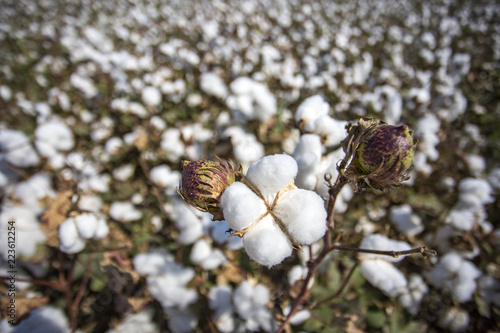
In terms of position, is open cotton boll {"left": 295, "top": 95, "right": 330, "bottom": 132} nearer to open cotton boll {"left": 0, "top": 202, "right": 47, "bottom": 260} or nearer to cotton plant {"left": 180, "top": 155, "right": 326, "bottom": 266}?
cotton plant {"left": 180, "top": 155, "right": 326, "bottom": 266}

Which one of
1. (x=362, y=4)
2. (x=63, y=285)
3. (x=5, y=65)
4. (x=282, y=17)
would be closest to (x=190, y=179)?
(x=63, y=285)

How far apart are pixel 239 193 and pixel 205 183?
8 centimetres

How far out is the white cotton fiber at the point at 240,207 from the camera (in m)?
0.43

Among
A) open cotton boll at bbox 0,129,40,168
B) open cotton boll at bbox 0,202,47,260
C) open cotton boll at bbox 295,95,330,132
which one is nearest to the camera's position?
open cotton boll at bbox 295,95,330,132

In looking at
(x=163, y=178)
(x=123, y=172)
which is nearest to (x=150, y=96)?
(x=123, y=172)

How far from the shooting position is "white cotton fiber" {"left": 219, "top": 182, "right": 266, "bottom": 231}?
429mm

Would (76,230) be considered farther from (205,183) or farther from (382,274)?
(382,274)

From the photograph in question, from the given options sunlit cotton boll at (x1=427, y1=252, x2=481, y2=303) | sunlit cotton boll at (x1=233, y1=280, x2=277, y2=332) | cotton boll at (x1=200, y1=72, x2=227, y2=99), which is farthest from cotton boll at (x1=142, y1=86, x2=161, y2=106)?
sunlit cotton boll at (x1=427, y1=252, x2=481, y2=303)

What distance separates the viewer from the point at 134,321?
1031 millimetres

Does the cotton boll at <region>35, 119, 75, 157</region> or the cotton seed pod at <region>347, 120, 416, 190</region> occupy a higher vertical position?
the cotton seed pod at <region>347, 120, 416, 190</region>

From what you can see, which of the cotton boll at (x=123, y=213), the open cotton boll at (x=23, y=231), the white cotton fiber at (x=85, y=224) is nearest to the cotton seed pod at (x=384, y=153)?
the white cotton fiber at (x=85, y=224)

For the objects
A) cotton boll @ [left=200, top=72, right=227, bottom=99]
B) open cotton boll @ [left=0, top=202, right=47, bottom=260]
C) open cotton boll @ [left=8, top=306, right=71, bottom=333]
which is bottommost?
open cotton boll @ [left=8, top=306, right=71, bottom=333]

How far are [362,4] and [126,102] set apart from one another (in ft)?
19.3

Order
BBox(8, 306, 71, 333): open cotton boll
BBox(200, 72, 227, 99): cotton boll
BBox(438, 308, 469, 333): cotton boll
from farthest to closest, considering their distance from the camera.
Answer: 1. BBox(200, 72, 227, 99): cotton boll
2. BBox(438, 308, 469, 333): cotton boll
3. BBox(8, 306, 71, 333): open cotton boll
